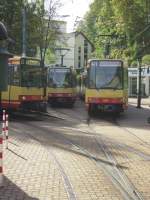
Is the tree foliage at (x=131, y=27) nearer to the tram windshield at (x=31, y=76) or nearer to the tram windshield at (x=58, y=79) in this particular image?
the tram windshield at (x=58, y=79)

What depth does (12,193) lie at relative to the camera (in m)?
10.2

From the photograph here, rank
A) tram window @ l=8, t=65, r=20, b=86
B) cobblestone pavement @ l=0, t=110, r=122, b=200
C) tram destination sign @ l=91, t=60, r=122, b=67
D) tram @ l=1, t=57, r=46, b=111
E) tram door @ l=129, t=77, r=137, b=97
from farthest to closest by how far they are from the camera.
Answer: tram door @ l=129, t=77, r=137, b=97, tram destination sign @ l=91, t=60, r=122, b=67, tram window @ l=8, t=65, r=20, b=86, tram @ l=1, t=57, r=46, b=111, cobblestone pavement @ l=0, t=110, r=122, b=200

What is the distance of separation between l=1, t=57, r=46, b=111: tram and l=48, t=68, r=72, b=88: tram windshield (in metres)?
10.3

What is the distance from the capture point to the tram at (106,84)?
31.2 m

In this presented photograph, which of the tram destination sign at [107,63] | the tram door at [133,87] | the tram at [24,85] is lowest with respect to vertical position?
the tram door at [133,87]

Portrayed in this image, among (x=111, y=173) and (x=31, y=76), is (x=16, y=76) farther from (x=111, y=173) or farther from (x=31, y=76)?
(x=111, y=173)

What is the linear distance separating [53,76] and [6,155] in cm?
2791

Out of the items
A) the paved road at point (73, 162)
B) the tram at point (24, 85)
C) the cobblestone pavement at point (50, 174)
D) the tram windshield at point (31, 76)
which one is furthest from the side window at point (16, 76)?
the cobblestone pavement at point (50, 174)

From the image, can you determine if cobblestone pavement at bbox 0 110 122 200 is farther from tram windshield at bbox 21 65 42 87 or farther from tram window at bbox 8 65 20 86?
tram windshield at bbox 21 65 42 87

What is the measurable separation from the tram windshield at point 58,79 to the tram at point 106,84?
1105 cm

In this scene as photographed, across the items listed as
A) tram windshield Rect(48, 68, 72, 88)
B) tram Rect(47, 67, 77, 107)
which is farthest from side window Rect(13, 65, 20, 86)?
tram windshield Rect(48, 68, 72, 88)

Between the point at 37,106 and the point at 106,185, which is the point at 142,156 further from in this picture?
the point at 37,106

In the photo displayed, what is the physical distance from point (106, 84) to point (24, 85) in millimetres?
4151

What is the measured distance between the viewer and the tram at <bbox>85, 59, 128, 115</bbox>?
1230 inches
